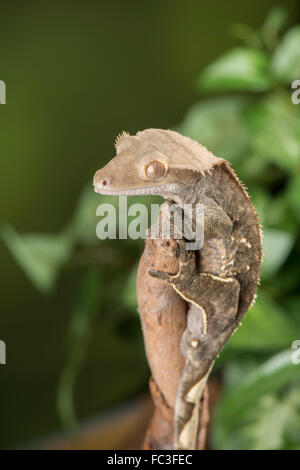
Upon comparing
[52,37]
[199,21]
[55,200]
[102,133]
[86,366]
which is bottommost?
[86,366]

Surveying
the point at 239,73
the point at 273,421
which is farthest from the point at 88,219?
the point at 273,421

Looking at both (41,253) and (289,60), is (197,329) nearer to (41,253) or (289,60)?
(41,253)

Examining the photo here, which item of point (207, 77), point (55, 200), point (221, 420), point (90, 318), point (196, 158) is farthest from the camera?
point (55, 200)

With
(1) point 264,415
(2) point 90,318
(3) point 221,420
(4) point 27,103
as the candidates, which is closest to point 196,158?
(3) point 221,420

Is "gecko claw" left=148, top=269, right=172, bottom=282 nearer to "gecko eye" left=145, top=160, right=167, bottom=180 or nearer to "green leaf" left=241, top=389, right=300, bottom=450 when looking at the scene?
"gecko eye" left=145, top=160, right=167, bottom=180

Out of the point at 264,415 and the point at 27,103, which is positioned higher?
the point at 27,103

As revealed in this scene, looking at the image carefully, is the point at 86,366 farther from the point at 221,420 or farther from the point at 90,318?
the point at 221,420
